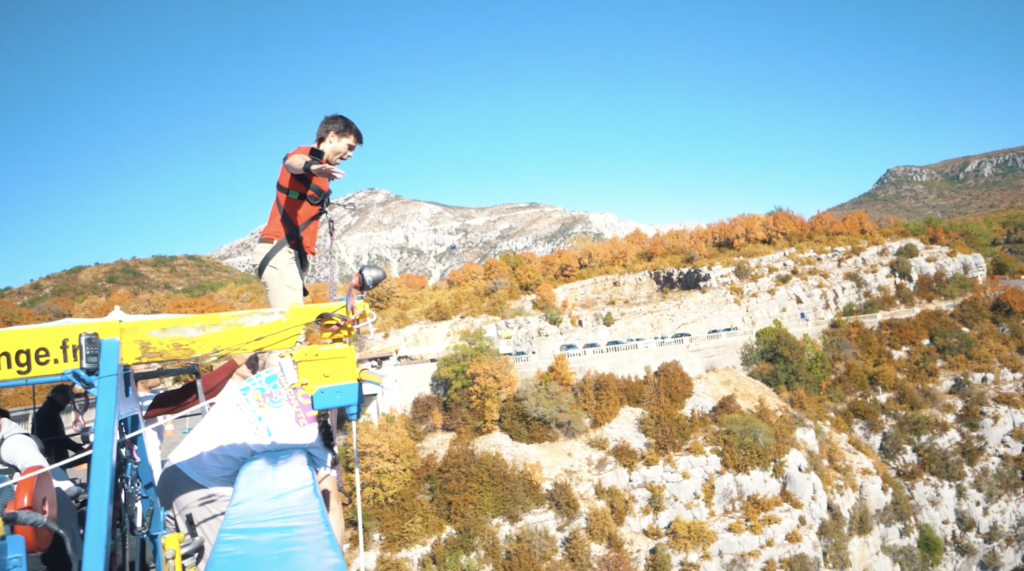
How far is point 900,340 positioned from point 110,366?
124 ft

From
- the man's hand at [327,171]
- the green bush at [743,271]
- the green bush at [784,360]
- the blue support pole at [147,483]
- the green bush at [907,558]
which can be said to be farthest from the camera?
the green bush at [743,271]

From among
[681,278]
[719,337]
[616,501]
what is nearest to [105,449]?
[616,501]

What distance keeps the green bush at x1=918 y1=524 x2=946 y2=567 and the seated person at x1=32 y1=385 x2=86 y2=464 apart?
3089 cm

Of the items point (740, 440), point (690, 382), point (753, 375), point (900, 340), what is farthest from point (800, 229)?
point (740, 440)

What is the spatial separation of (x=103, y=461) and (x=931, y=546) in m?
31.3

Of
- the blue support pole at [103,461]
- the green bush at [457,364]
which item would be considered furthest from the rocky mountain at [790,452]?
the blue support pole at [103,461]

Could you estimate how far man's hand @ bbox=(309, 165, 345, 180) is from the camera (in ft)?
13.6

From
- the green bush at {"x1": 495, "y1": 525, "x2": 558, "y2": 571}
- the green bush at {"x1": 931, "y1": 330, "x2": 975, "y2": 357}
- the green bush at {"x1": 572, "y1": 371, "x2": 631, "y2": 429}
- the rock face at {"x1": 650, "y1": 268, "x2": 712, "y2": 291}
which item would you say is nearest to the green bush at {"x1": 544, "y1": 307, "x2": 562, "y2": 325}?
the green bush at {"x1": 572, "y1": 371, "x2": 631, "y2": 429}

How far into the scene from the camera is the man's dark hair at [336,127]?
4500 mm

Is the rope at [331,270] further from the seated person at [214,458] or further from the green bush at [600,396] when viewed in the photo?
the green bush at [600,396]

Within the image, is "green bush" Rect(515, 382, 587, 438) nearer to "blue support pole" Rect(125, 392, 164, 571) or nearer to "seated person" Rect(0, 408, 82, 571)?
"blue support pole" Rect(125, 392, 164, 571)

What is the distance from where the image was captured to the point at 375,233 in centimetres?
11769

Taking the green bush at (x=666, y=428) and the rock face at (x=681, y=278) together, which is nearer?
the green bush at (x=666, y=428)

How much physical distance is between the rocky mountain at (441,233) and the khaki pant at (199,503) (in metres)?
96.3
